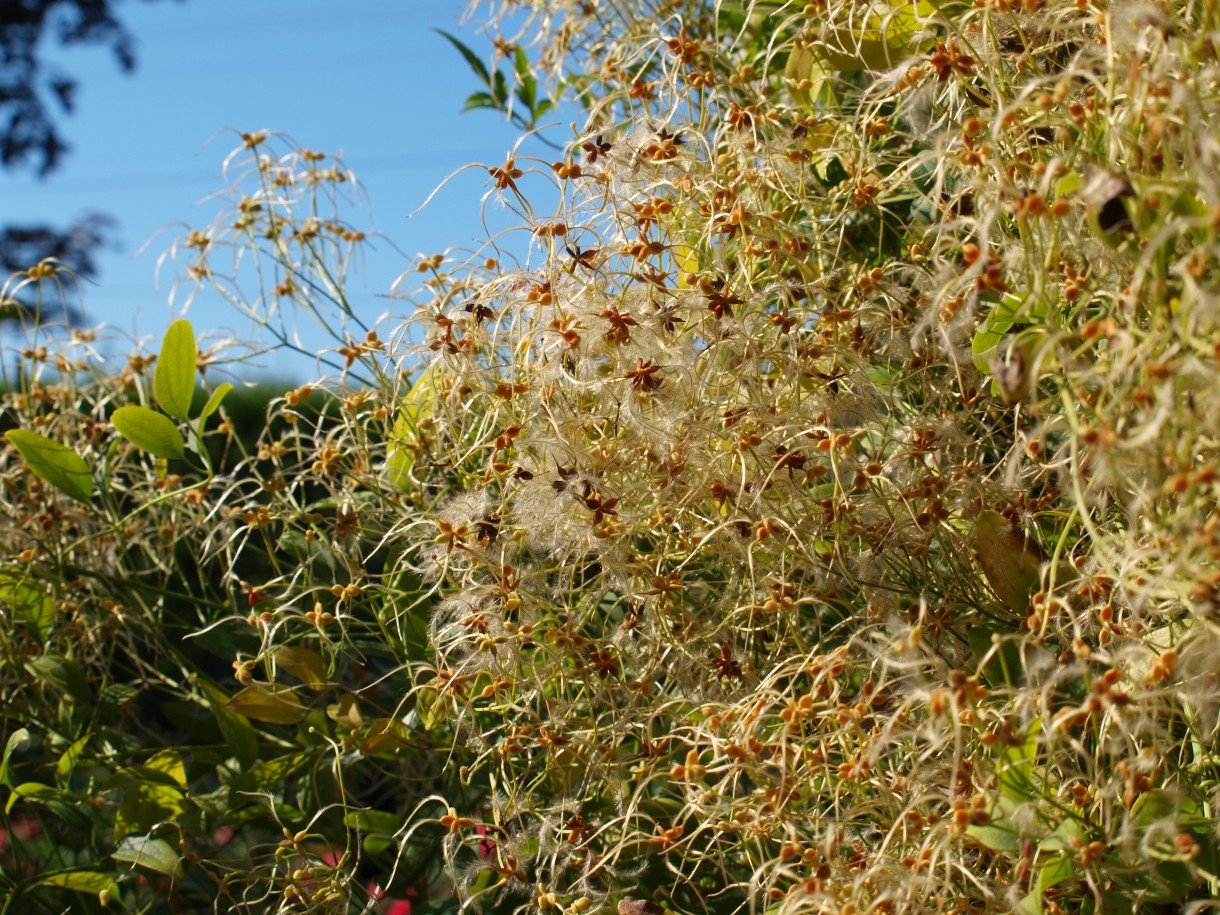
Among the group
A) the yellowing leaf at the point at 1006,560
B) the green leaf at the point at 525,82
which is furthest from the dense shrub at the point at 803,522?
the green leaf at the point at 525,82

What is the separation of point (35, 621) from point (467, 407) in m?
0.54

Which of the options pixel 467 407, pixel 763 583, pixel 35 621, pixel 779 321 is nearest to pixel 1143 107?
pixel 779 321

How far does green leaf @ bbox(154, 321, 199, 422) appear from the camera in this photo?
0.98 m

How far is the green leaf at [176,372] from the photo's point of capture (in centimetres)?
98

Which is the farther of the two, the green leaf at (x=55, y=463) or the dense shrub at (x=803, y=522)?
the green leaf at (x=55, y=463)

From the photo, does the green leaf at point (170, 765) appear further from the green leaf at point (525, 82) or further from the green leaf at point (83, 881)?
the green leaf at point (525, 82)

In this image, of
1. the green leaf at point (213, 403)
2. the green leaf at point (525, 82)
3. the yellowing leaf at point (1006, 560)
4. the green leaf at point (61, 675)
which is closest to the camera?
the yellowing leaf at point (1006, 560)

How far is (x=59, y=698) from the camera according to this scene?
115 centimetres

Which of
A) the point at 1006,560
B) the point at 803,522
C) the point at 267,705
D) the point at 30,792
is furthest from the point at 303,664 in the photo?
the point at 1006,560

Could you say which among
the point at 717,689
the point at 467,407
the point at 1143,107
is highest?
the point at 1143,107

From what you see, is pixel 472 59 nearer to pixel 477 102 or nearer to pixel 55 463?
pixel 477 102

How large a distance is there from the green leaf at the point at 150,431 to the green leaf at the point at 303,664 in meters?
0.21

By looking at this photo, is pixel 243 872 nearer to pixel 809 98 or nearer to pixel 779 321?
pixel 779 321

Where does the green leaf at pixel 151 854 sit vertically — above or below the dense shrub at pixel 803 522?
below
